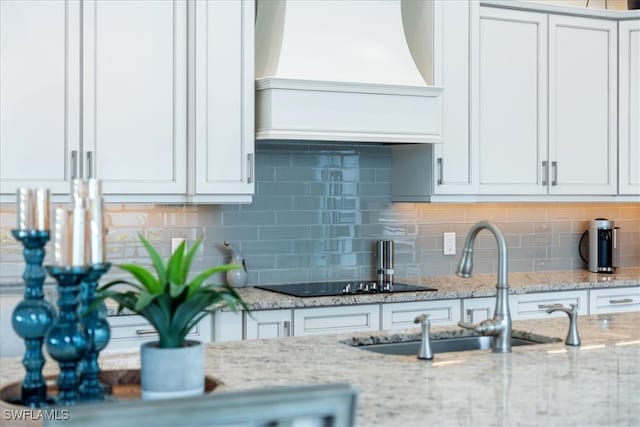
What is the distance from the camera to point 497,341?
2.60m

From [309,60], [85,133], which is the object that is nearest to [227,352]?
[85,133]

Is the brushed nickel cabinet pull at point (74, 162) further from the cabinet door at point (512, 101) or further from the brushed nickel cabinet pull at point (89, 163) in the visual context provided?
the cabinet door at point (512, 101)

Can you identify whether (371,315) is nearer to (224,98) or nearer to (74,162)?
(224,98)

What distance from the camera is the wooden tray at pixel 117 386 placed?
195cm

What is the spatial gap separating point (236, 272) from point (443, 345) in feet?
5.48

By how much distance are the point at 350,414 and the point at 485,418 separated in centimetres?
91

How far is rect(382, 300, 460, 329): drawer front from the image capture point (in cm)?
423

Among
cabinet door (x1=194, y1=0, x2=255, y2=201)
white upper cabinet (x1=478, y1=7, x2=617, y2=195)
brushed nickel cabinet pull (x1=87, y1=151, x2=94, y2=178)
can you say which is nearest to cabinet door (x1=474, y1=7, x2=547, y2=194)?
white upper cabinet (x1=478, y1=7, x2=617, y2=195)

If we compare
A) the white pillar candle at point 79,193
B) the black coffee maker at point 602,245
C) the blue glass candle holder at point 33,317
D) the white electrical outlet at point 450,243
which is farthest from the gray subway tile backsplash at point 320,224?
the white pillar candle at point 79,193

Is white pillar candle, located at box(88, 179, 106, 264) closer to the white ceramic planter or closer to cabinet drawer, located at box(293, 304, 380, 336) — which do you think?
the white ceramic planter

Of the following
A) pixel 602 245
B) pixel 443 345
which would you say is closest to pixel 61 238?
pixel 443 345

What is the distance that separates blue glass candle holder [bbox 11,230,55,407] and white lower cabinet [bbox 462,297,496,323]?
9.32ft

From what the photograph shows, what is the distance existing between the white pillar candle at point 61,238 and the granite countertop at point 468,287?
2.11 m

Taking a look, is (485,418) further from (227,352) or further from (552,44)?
(552,44)
